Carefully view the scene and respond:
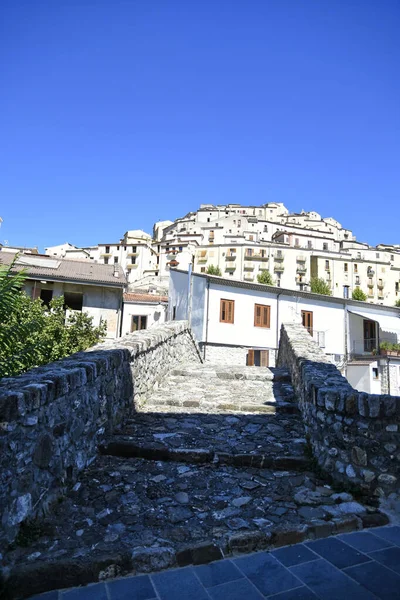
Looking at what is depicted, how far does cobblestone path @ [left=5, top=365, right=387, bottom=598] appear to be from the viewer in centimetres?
269

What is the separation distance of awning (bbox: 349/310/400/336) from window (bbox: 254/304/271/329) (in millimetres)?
7219

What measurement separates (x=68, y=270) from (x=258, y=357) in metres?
14.3

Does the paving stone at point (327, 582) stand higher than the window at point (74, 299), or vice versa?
the window at point (74, 299)

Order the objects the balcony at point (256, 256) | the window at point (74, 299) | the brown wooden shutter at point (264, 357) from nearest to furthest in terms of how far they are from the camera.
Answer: the window at point (74, 299) → the brown wooden shutter at point (264, 357) → the balcony at point (256, 256)

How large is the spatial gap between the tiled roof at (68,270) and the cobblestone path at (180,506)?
19.6 m

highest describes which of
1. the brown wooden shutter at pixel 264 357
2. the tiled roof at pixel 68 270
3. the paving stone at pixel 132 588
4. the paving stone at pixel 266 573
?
the tiled roof at pixel 68 270

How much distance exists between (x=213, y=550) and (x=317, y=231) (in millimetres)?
80671

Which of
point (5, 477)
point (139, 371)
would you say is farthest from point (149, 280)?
point (5, 477)

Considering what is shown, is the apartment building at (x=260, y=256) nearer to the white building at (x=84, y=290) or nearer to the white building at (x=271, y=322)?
the white building at (x=271, y=322)

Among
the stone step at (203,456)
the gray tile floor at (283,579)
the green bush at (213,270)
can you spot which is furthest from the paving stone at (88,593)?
the green bush at (213,270)

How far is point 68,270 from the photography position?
86.0ft

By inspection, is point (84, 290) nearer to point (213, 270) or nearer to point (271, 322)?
point (271, 322)

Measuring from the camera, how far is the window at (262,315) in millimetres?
26547

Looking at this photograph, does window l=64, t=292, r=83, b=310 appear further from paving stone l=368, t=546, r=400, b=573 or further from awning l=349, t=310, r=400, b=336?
paving stone l=368, t=546, r=400, b=573
